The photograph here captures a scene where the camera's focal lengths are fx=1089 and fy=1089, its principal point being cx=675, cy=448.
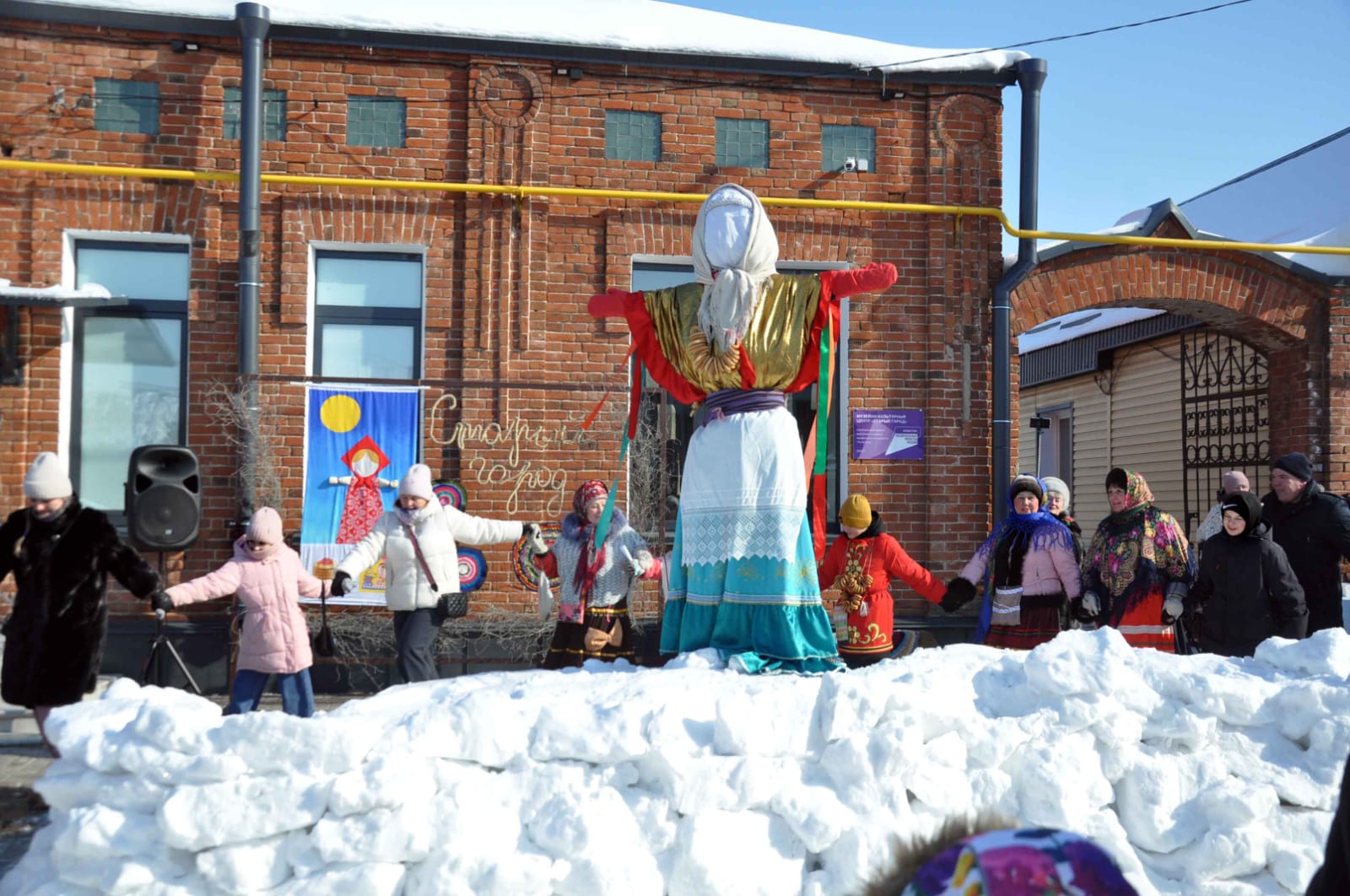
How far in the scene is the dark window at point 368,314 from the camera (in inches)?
322

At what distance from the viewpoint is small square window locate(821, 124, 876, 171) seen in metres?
8.54

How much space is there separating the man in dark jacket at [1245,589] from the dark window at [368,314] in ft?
18.0

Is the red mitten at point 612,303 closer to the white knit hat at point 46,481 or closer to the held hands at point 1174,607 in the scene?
the white knit hat at point 46,481

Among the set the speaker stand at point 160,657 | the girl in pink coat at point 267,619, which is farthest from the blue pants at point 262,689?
the speaker stand at point 160,657

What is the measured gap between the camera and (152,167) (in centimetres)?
783

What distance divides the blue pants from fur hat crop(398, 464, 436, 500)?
3.44 feet

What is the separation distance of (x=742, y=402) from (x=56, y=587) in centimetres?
346

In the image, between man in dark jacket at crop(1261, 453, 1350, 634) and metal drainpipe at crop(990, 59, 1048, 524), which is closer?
man in dark jacket at crop(1261, 453, 1350, 634)

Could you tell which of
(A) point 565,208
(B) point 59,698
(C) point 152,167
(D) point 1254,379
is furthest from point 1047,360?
(B) point 59,698

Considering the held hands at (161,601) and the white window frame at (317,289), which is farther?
the white window frame at (317,289)

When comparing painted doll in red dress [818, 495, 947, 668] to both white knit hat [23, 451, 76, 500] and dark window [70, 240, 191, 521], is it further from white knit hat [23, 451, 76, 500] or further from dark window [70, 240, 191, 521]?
dark window [70, 240, 191, 521]

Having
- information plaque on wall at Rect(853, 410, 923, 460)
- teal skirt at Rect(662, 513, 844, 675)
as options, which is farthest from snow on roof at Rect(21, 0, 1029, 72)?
teal skirt at Rect(662, 513, 844, 675)

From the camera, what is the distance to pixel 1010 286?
849 centimetres

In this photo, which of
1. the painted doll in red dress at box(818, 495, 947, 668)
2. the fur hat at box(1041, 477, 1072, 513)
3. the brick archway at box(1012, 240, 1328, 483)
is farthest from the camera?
the brick archway at box(1012, 240, 1328, 483)
